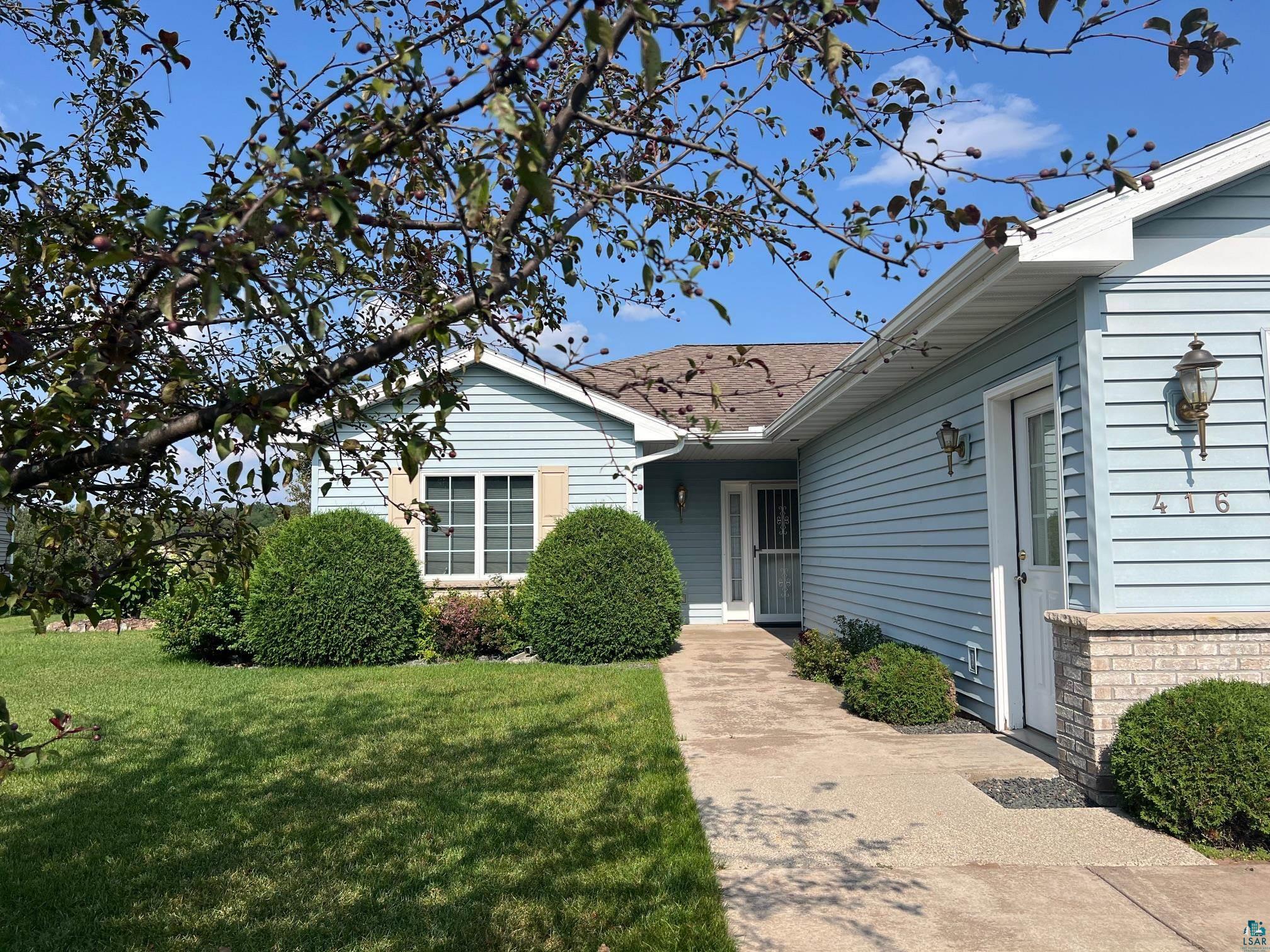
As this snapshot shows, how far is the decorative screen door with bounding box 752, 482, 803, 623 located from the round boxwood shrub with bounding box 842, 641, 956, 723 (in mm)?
7094

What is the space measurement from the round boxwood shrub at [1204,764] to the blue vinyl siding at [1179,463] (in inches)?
25.1

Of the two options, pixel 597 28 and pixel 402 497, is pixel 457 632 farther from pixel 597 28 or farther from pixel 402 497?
pixel 597 28

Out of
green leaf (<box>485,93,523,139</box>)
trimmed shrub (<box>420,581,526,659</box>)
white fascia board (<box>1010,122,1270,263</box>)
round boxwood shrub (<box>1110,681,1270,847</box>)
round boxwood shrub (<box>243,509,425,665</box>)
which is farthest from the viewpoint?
trimmed shrub (<box>420,581,526,659</box>)

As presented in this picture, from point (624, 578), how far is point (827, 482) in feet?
10.6

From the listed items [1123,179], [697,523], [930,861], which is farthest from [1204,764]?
[697,523]

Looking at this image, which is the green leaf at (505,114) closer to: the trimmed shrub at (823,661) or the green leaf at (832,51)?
the green leaf at (832,51)

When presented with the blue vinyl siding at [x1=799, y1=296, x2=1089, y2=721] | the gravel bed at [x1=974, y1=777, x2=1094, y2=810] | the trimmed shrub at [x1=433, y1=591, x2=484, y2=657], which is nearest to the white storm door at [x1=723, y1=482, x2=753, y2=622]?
the blue vinyl siding at [x1=799, y1=296, x2=1089, y2=721]

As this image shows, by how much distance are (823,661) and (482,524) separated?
485cm

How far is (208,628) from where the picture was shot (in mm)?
10344

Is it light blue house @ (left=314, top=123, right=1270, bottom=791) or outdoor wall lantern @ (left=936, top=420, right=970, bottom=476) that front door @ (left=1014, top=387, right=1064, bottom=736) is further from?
outdoor wall lantern @ (left=936, top=420, right=970, bottom=476)

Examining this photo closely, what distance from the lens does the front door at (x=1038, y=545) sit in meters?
5.85

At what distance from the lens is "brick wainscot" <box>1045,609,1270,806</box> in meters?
4.81

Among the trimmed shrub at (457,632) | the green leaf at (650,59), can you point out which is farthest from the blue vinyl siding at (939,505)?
the trimmed shrub at (457,632)

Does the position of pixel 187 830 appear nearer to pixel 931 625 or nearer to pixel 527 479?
pixel 931 625
